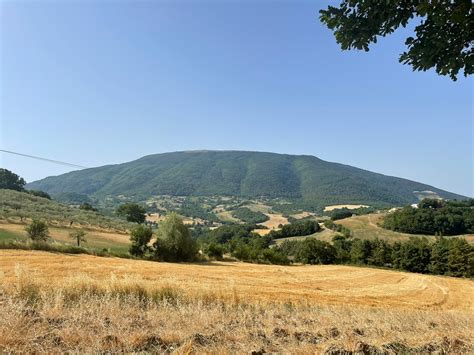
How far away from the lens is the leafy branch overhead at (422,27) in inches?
172

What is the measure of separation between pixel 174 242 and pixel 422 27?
3711 centimetres

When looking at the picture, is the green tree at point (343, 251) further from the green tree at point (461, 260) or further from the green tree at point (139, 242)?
the green tree at point (139, 242)

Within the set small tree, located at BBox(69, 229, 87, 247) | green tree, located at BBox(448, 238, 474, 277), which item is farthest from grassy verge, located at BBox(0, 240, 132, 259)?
green tree, located at BBox(448, 238, 474, 277)

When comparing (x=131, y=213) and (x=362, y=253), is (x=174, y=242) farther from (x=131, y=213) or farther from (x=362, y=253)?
(x=131, y=213)

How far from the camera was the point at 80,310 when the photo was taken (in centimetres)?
587

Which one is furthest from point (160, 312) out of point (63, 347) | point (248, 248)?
point (248, 248)

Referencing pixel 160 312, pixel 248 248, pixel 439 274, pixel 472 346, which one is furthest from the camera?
pixel 439 274

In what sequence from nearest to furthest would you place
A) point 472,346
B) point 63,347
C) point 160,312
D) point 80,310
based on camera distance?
point 63,347 → point 472,346 → point 80,310 → point 160,312

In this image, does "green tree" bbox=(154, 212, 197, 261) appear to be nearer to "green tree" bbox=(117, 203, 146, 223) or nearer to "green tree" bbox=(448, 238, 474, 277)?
"green tree" bbox=(448, 238, 474, 277)

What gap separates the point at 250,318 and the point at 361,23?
17.8ft

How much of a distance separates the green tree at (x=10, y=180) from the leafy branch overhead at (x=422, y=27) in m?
107

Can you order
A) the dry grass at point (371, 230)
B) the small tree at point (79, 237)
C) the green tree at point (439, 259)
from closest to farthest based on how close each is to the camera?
the small tree at point (79, 237) < the green tree at point (439, 259) < the dry grass at point (371, 230)

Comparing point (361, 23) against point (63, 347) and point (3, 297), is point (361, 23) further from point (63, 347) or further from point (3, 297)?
point (3, 297)

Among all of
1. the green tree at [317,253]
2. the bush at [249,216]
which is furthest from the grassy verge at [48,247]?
the bush at [249,216]
